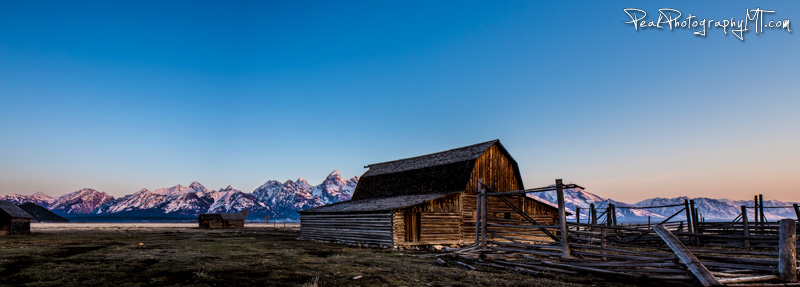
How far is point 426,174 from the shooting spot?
32.1 meters

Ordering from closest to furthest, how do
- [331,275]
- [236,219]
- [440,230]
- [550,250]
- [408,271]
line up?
[331,275] → [408,271] → [550,250] → [440,230] → [236,219]

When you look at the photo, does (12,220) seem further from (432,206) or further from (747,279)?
(747,279)

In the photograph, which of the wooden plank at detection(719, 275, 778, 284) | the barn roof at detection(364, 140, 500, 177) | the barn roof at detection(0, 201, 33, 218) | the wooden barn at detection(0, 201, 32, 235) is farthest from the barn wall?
the wooden plank at detection(719, 275, 778, 284)

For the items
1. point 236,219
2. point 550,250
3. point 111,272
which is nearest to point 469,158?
point 550,250

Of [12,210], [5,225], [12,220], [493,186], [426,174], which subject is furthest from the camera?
[12,210]

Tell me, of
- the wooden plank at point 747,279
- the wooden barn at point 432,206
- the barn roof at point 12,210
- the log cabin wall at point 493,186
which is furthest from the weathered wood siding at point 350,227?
the barn roof at point 12,210

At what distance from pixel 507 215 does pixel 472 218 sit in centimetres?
268

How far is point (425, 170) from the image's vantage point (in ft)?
107

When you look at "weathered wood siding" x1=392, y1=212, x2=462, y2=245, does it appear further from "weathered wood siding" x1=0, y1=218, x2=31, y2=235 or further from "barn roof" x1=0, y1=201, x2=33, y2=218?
"barn roof" x1=0, y1=201, x2=33, y2=218

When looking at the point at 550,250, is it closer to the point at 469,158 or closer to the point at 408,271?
the point at 408,271

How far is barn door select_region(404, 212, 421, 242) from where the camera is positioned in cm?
2559

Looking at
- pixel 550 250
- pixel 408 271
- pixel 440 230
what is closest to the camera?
pixel 408 271

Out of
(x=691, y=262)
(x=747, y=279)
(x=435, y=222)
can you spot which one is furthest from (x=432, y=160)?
(x=747, y=279)

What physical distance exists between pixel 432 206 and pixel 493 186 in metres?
6.25
